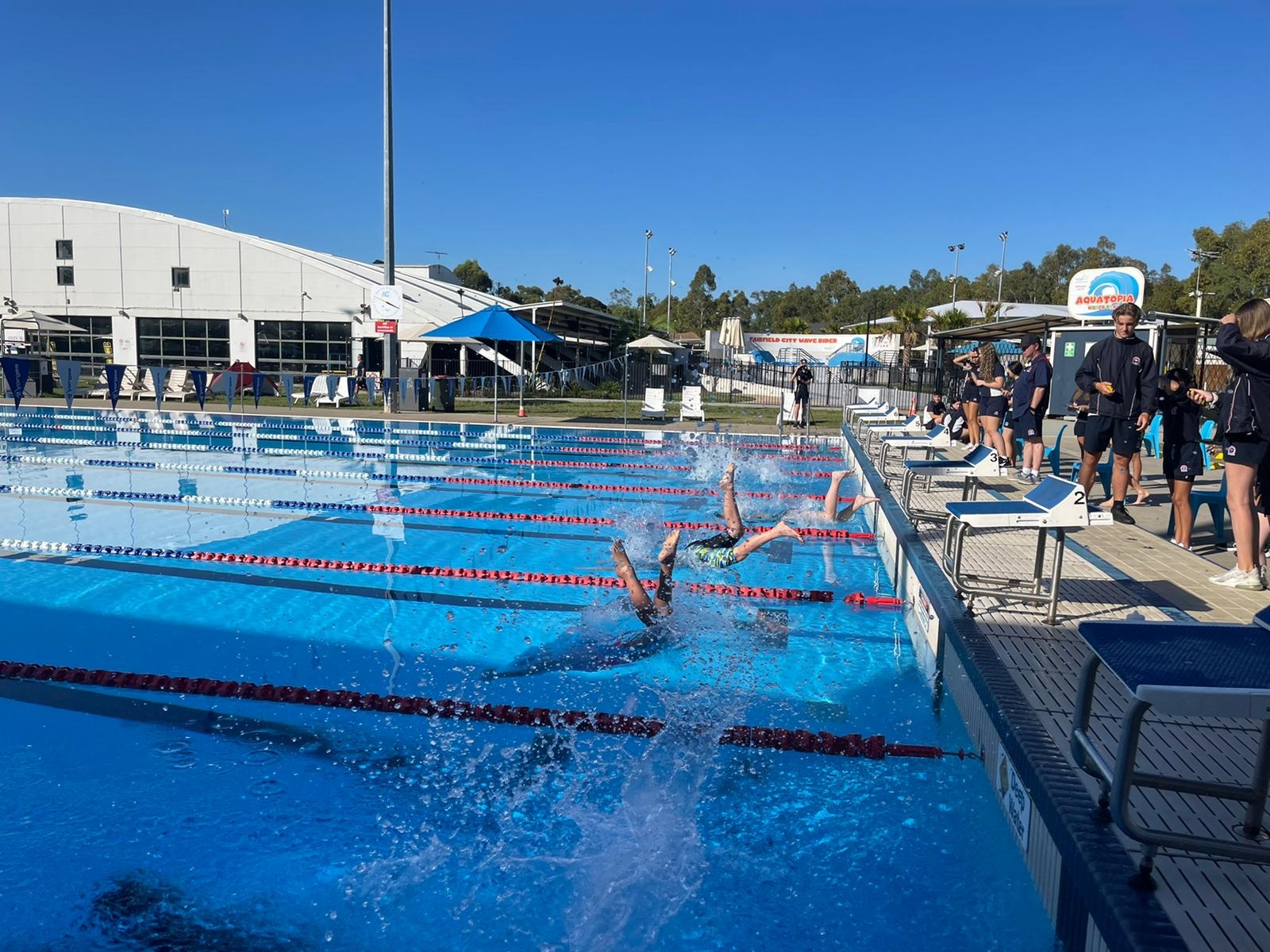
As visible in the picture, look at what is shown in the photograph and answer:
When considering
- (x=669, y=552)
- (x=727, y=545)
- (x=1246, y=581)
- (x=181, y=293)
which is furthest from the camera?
(x=181, y=293)

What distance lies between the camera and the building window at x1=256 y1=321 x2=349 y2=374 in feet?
87.8

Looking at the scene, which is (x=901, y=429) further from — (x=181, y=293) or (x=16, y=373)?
(x=181, y=293)

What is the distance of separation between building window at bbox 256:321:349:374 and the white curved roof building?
0.10ft

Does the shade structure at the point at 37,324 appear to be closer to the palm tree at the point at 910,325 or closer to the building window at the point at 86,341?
the building window at the point at 86,341

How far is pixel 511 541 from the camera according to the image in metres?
7.90

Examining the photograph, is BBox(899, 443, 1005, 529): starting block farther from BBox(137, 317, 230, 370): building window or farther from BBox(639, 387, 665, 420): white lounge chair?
BBox(137, 317, 230, 370): building window

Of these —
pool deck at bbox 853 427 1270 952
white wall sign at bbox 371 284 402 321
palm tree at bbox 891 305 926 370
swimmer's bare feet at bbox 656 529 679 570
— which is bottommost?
pool deck at bbox 853 427 1270 952

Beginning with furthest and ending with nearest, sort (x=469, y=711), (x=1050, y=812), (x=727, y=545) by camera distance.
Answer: (x=727, y=545) < (x=469, y=711) < (x=1050, y=812)

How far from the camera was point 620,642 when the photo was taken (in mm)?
5090

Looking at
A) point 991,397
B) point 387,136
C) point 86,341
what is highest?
point 387,136

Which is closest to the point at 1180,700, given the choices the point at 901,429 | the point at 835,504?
the point at 835,504

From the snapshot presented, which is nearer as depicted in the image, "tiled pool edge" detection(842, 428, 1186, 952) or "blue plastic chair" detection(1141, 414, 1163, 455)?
"tiled pool edge" detection(842, 428, 1186, 952)

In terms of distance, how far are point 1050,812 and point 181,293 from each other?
29261mm

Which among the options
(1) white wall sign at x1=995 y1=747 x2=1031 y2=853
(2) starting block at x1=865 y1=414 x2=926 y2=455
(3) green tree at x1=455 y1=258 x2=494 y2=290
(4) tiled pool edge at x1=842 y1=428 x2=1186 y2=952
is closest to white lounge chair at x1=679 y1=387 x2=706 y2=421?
(2) starting block at x1=865 y1=414 x2=926 y2=455
